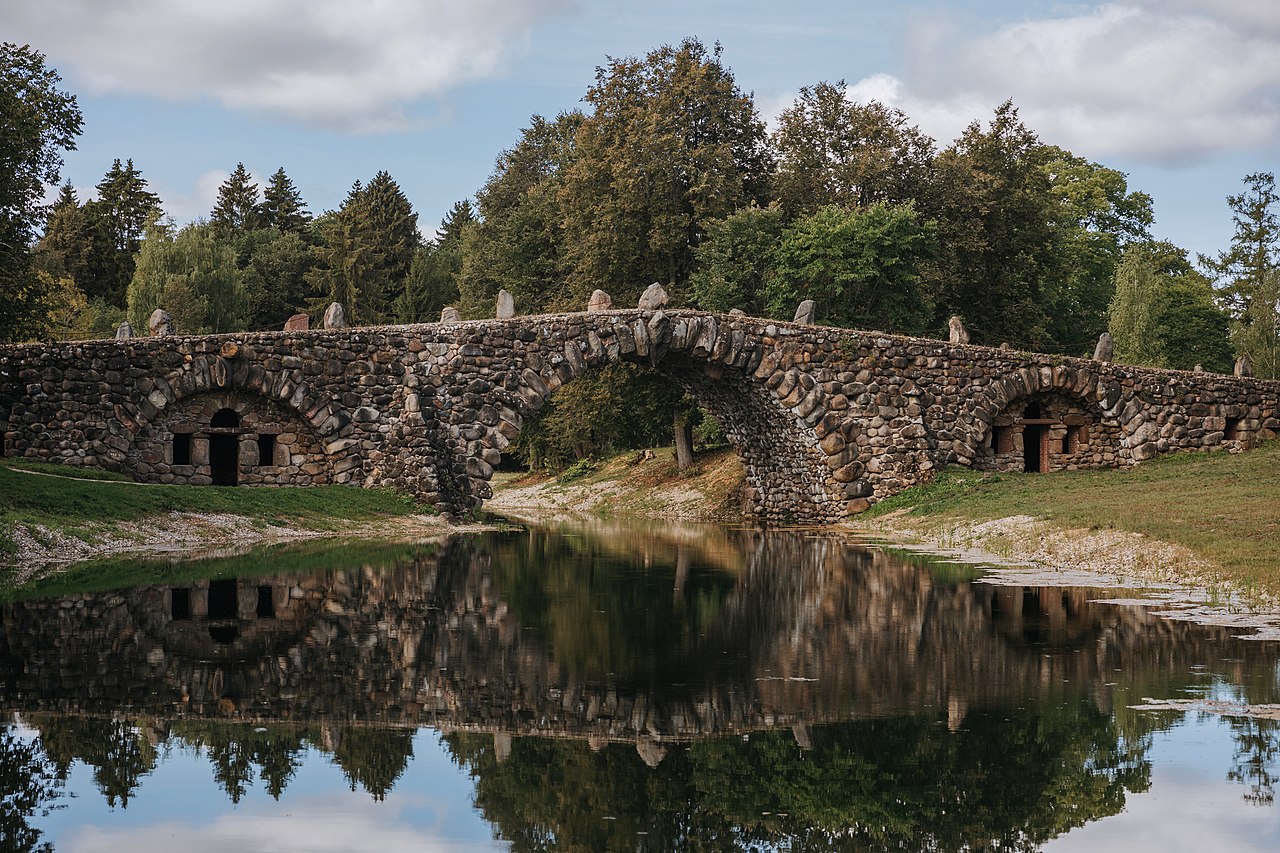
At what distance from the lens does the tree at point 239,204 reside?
82.2m

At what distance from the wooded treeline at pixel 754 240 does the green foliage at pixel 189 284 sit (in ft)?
0.37

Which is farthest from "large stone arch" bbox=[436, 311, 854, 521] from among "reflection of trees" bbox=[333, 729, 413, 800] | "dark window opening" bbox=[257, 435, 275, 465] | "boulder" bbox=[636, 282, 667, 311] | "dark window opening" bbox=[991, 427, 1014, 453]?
"reflection of trees" bbox=[333, 729, 413, 800]

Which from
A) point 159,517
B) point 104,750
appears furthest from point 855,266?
point 104,750

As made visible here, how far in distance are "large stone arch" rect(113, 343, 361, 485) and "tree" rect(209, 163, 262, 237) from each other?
54804 millimetres

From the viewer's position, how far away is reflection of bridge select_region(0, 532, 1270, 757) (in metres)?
8.85

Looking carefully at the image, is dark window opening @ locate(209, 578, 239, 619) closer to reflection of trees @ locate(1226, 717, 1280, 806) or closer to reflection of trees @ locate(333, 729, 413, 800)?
reflection of trees @ locate(333, 729, 413, 800)

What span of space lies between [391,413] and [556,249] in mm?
22008

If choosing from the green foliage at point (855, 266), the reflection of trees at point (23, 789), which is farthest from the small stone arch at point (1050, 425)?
the reflection of trees at point (23, 789)

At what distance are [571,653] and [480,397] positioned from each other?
62.0 feet

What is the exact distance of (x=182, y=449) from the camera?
2992cm

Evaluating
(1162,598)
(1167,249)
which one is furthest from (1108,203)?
(1162,598)

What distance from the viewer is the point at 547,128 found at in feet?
223

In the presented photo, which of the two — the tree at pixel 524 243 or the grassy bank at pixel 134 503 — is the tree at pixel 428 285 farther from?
the grassy bank at pixel 134 503

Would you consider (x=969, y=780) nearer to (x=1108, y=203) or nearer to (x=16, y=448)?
(x=16, y=448)
